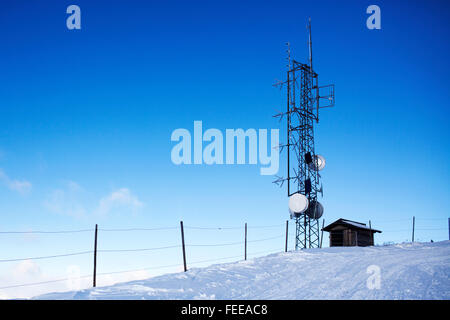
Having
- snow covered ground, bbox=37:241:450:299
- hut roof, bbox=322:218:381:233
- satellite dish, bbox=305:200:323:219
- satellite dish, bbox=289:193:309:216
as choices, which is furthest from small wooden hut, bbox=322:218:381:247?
snow covered ground, bbox=37:241:450:299

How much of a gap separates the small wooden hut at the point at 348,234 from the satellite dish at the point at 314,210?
7.63 ft

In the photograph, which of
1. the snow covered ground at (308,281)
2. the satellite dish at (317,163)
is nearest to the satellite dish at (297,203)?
the satellite dish at (317,163)

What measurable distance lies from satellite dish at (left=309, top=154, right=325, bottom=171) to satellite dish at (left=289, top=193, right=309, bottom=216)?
8.30 feet

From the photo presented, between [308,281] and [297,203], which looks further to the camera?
[297,203]

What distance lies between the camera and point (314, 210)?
26.0 meters

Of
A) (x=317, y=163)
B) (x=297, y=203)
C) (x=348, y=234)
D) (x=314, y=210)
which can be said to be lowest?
(x=348, y=234)

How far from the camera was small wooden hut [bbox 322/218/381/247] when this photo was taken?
88.4 ft

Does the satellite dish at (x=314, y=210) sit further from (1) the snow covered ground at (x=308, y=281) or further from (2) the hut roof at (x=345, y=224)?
(1) the snow covered ground at (x=308, y=281)

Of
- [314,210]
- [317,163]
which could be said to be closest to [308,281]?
[314,210]

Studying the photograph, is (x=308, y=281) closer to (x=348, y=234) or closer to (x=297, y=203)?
(x=297, y=203)

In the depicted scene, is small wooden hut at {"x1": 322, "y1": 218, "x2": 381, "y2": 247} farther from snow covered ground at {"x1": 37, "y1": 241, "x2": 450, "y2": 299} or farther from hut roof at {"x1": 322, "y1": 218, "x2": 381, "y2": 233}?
snow covered ground at {"x1": 37, "y1": 241, "x2": 450, "y2": 299}

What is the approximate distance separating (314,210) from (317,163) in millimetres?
3359
